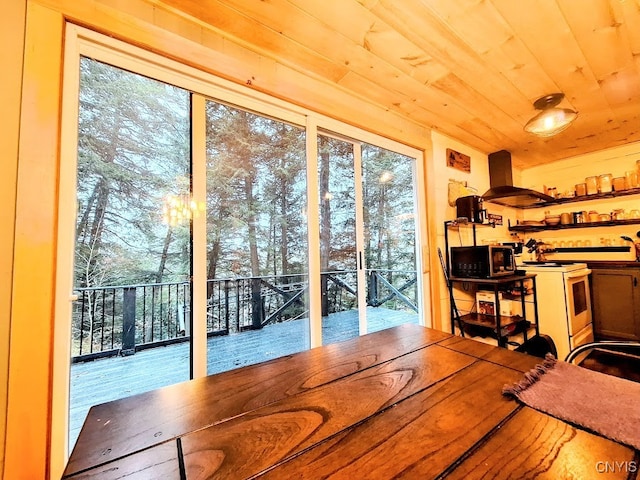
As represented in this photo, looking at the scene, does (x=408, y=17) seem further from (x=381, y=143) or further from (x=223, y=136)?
(x=223, y=136)

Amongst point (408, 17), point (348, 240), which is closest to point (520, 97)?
point (408, 17)

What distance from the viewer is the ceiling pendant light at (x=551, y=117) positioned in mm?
2057

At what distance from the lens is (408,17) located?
4.60 feet

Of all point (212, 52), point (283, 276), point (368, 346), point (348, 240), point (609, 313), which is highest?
point (212, 52)

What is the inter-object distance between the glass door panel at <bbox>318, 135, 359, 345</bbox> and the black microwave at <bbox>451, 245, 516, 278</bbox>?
44.2 inches

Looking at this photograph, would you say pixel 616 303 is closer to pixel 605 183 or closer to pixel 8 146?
pixel 605 183

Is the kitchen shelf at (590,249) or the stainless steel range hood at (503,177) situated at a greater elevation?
the stainless steel range hood at (503,177)

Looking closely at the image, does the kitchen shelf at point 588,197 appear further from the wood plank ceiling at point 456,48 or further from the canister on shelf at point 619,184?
the wood plank ceiling at point 456,48

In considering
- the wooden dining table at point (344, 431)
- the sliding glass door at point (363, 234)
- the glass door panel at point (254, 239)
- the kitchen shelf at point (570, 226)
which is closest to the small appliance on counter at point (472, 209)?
the sliding glass door at point (363, 234)

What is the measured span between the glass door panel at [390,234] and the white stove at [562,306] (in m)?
1.20

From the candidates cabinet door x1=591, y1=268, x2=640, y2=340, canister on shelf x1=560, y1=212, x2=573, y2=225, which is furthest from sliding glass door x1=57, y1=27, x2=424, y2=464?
canister on shelf x1=560, y1=212, x2=573, y2=225

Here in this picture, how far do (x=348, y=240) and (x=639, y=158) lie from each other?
11.8 ft

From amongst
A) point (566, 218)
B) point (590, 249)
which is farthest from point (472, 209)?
point (590, 249)

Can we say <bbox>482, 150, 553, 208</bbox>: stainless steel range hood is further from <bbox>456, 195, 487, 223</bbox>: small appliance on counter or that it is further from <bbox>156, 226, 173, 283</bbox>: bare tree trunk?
<bbox>156, 226, 173, 283</bbox>: bare tree trunk
